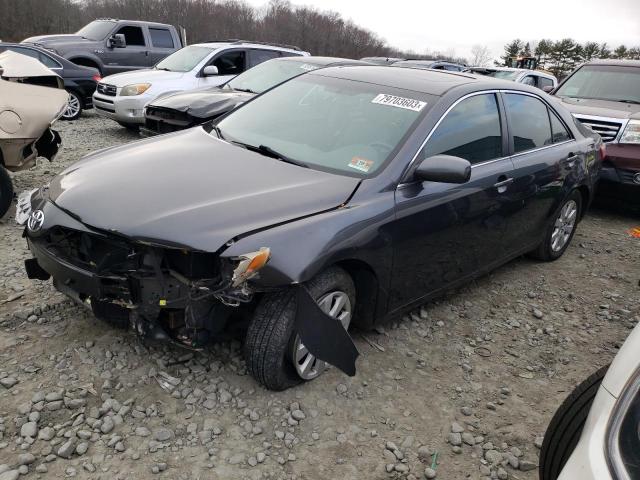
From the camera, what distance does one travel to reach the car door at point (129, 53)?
12.3m

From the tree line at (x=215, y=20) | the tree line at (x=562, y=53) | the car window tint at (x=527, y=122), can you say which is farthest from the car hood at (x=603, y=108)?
the tree line at (x=562, y=53)

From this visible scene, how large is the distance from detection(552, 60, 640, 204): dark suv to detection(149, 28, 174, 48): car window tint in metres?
9.51

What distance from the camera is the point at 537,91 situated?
445cm

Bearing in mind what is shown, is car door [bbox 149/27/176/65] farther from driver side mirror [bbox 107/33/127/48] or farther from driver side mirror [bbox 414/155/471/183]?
driver side mirror [bbox 414/155/471/183]

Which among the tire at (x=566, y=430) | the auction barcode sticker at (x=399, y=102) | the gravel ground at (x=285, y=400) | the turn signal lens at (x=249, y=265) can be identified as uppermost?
the auction barcode sticker at (x=399, y=102)

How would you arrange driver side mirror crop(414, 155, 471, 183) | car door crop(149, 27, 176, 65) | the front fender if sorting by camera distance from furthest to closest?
1. car door crop(149, 27, 176, 65)
2. driver side mirror crop(414, 155, 471, 183)
3. the front fender

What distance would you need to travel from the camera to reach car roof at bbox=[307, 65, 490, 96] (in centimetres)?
356

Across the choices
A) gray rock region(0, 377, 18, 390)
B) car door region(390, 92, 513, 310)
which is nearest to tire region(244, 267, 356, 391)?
car door region(390, 92, 513, 310)

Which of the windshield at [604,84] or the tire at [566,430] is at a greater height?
the windshield at [604,84]

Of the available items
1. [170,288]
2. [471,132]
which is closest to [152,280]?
[170,288]

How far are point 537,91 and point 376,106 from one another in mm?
1849

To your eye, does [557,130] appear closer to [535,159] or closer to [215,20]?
[535,159]

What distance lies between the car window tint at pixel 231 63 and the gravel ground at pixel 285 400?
626cm

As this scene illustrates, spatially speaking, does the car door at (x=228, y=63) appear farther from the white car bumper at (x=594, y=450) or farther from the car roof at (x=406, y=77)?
the white car bumper at (x=594, y=450)
